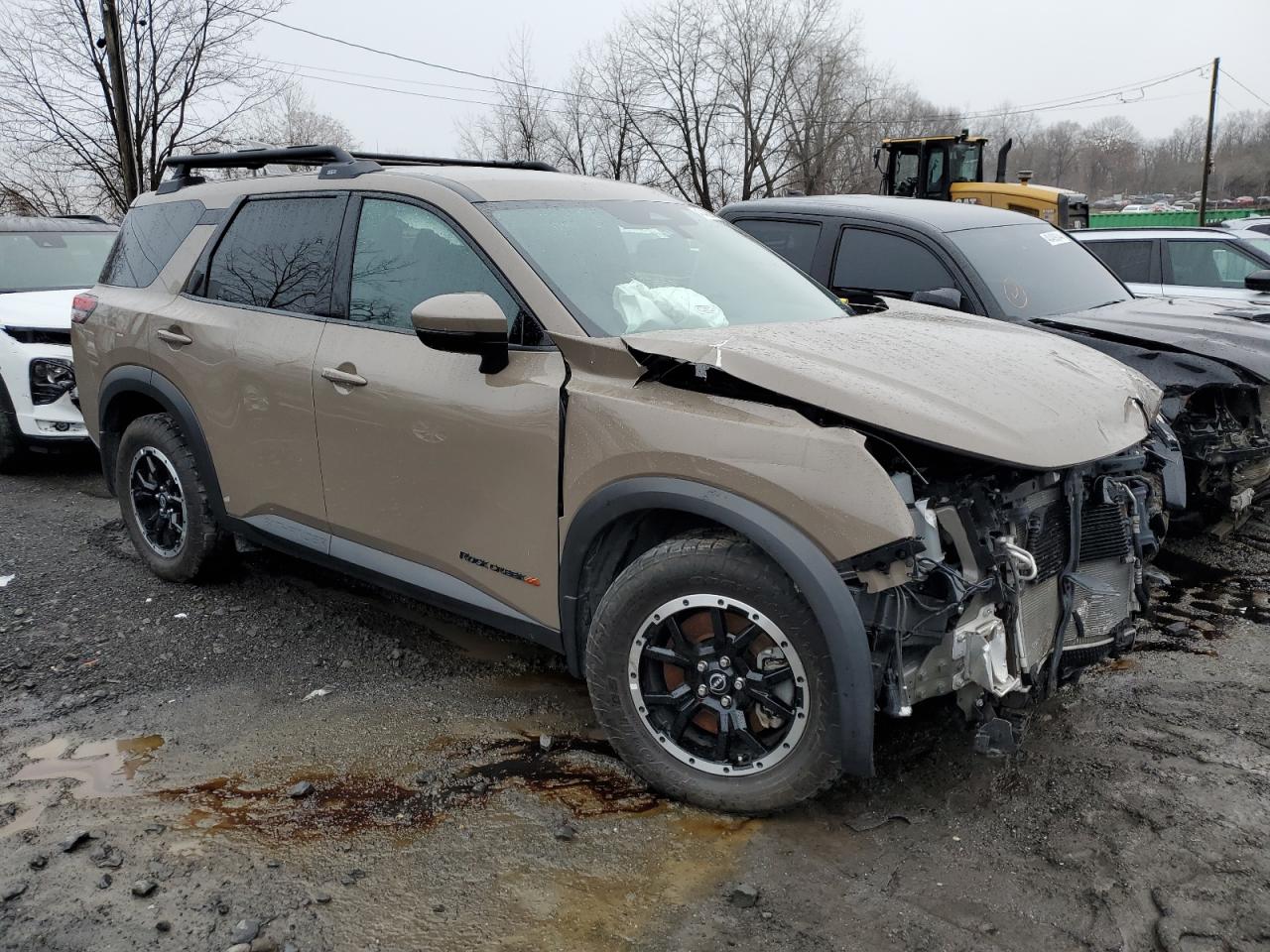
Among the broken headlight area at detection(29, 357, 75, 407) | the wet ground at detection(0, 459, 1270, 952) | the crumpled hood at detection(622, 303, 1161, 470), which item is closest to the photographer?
the wet ground at detection(0, 459, 1270, 952)

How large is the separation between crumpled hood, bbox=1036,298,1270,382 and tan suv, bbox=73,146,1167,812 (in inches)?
67.9

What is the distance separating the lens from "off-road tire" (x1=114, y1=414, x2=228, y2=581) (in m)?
4.58

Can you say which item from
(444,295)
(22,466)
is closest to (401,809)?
(444,295)

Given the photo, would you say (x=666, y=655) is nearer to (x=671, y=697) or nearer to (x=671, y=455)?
(x=671, y=697)

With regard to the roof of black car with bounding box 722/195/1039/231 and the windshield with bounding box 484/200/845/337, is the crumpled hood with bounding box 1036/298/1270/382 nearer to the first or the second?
the roof of black car with bounding box 722/195/1039/231

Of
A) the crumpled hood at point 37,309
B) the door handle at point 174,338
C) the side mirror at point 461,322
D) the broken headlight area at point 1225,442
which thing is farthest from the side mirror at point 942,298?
the crumpled hood at point 37,309

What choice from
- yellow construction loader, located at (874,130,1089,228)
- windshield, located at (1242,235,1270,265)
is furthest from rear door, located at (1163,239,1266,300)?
yellow construction loader, located at (874,130,1089,228)

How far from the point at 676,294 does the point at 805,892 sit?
1.97 metres

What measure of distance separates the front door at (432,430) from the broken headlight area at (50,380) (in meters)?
4.25

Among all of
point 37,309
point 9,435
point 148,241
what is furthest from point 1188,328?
point 9,435

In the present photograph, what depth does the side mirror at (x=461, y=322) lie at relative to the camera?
3049 mm

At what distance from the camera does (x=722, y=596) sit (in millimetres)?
2773

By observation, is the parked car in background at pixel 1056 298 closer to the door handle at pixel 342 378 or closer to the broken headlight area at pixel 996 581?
the broken headlight area at pixel 996 581

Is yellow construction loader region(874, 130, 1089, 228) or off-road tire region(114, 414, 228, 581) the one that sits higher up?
yellow construction loader region(874, 130, 1089, 228)
